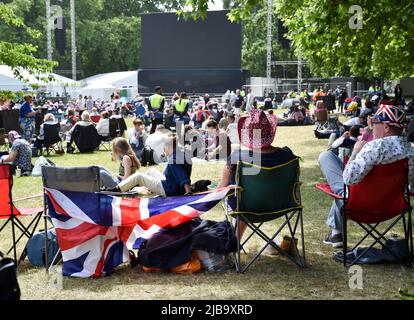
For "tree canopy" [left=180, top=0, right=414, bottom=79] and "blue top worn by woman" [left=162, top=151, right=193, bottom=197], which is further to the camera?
"tree canopy" [left=180, top=0, right=414, bottom=79]

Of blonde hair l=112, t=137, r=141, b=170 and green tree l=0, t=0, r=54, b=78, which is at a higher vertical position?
green tree l=0, t=0, r=54, b=78

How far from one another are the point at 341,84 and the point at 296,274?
46.0 meters

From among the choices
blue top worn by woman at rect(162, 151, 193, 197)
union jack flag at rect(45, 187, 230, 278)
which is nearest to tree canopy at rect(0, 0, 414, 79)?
blue top worn by woman at rect(162, 151, 193, 197)

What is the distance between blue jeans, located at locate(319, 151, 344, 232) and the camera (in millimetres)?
5488

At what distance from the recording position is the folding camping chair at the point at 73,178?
16.7 ft

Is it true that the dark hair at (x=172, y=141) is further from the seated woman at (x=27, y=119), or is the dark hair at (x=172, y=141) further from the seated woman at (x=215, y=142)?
the seated woman at (x=27, y=119)

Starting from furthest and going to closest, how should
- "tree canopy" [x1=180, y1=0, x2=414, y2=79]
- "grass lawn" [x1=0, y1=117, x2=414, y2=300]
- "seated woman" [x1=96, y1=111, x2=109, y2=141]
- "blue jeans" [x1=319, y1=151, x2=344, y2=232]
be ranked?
"seated woman" [x1=96, y1=111, x2=109, y2=141]
"tree canopy" [x1=180, y1=0, x2=414, y2=79]
"blue jeans" [x1=319, y1=151, x2=344, y2=232]
"grass lawn" [x1=0, y1=117, x2=414, y2=300]

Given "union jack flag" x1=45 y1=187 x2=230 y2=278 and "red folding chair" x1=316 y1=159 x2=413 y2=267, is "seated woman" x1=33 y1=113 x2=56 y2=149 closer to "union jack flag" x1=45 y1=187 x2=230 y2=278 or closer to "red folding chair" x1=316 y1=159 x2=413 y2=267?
"union jack flag" x1=45 y1=187 x2=230 y2=278

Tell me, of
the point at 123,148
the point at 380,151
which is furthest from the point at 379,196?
the point at 123,148

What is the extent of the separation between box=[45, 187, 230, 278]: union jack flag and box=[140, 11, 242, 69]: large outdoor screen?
3749cm

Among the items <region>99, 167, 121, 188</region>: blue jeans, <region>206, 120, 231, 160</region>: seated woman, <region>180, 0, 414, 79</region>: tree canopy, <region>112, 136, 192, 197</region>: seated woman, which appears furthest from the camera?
<region>206, 120, 231, 160</region>: seated woman

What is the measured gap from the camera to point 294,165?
17.3ft

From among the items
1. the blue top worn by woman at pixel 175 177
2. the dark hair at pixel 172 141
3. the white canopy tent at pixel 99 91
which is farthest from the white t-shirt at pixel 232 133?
the white canopy tent at pixel 99 91
